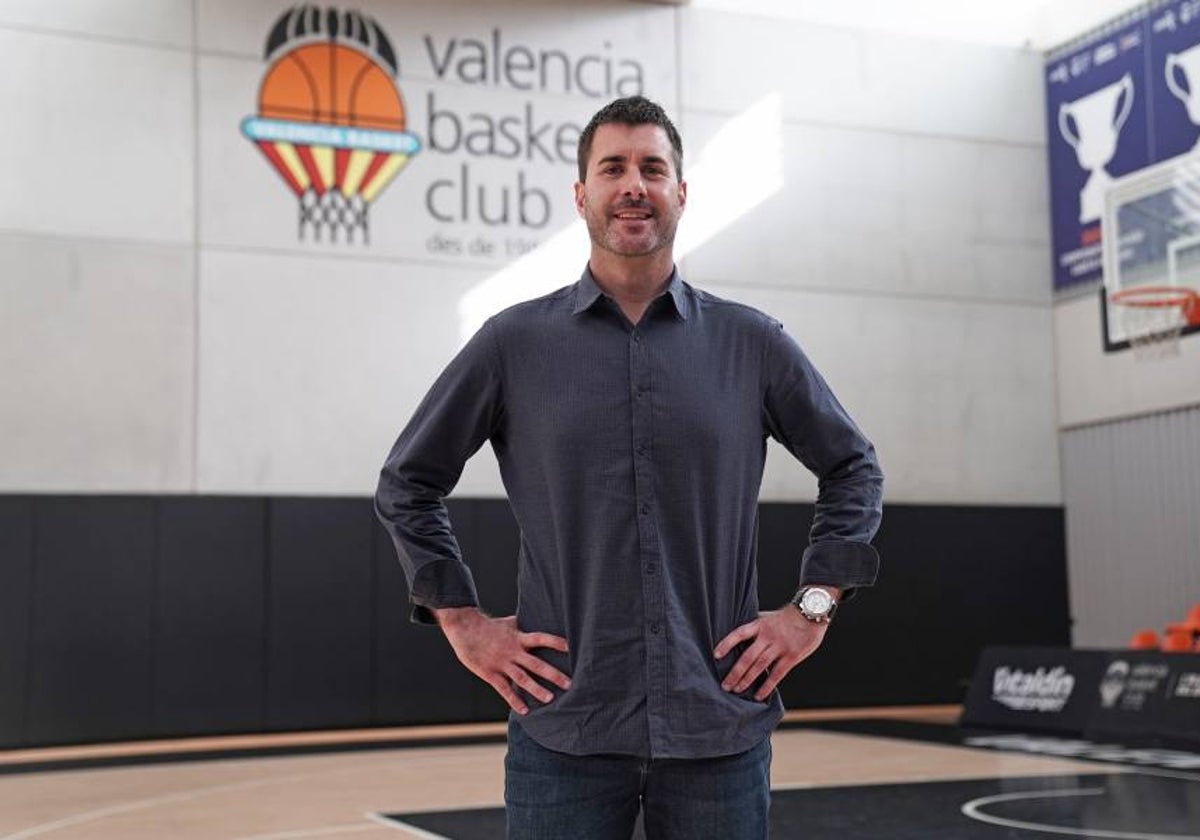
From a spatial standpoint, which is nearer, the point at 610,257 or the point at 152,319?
the point at 610,257

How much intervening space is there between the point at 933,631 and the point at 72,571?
27.7 ft

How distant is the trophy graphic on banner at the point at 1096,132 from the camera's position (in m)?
16.2

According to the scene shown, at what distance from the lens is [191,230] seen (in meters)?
14.0

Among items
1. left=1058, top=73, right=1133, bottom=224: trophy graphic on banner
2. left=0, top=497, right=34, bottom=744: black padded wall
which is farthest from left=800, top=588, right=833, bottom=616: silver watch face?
left=1058, top=73, right=1133, bottom=224: trophy graphic on banner

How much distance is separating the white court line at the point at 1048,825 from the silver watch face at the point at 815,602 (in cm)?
497

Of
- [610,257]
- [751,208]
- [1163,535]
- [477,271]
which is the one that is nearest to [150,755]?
[477,271]

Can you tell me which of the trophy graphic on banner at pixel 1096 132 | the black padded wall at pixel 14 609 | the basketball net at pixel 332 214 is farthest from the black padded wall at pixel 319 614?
the trophy graphic on banner at pixel 1096 132

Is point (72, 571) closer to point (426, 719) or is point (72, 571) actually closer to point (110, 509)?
point (110, 509)

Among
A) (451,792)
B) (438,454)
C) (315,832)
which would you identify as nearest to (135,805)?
(451,792)

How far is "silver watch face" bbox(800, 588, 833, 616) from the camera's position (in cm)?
270

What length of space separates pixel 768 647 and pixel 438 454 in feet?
2.13

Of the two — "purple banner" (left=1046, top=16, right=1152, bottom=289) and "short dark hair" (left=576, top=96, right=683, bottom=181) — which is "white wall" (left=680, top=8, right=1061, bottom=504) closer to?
"purple banner" (left=1046, top=16, right=1152, bottom=289)

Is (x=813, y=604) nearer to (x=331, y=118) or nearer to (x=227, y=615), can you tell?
(x=227, y=615)

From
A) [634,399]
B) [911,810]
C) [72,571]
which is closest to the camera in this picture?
[634,399]
